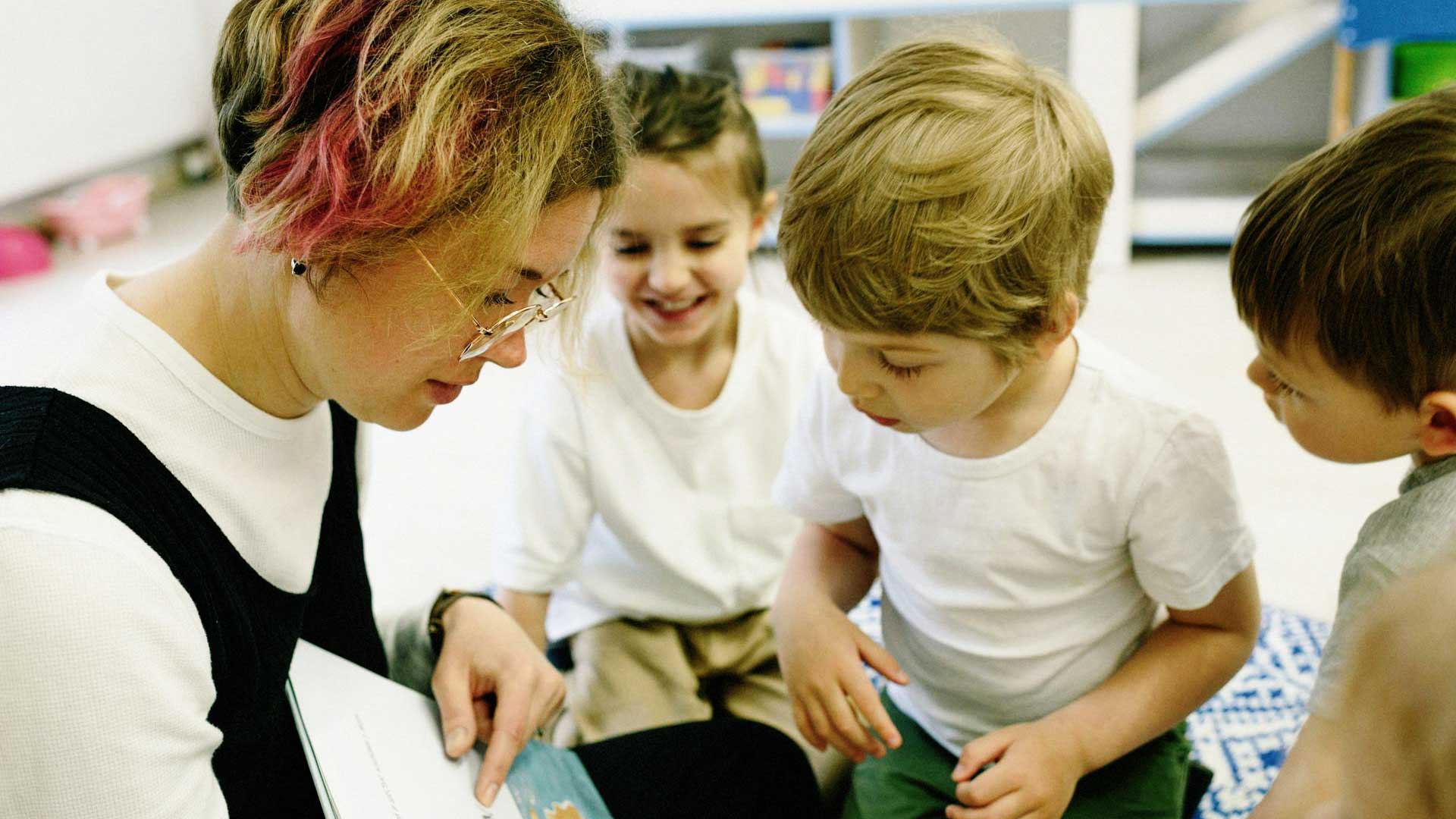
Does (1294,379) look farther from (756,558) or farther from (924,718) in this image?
(756,558)

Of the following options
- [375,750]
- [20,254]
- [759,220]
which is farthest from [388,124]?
[20,254]

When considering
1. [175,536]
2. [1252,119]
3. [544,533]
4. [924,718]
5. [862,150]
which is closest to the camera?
[175,536]

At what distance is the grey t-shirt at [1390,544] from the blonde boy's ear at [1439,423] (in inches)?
0.7

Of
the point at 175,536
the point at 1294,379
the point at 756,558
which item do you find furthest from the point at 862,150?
the point at 756,558

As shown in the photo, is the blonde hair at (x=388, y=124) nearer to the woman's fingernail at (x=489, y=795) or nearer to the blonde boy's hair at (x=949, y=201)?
the blonde boy's hair at (x=949, y=201)

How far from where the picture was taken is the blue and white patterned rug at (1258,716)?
4.12 feet

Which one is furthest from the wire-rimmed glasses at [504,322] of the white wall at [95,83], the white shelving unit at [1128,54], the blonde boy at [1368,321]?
the white wall at [95,83]

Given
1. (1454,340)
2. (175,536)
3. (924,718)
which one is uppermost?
(1454,340)

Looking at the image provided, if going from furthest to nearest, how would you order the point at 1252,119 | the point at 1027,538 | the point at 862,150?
the point at 1252,119 → the point at 1027,538 → the point at 862,150

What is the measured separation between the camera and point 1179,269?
2.83 meters

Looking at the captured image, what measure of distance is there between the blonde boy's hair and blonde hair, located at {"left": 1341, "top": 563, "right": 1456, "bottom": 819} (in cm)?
44

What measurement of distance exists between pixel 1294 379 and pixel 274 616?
2.36 feet

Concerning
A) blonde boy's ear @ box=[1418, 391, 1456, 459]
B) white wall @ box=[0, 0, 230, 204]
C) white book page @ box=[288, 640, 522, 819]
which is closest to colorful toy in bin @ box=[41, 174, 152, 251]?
white wall @ box=[0, 0, 230, 204]

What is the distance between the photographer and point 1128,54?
8.98 feet
